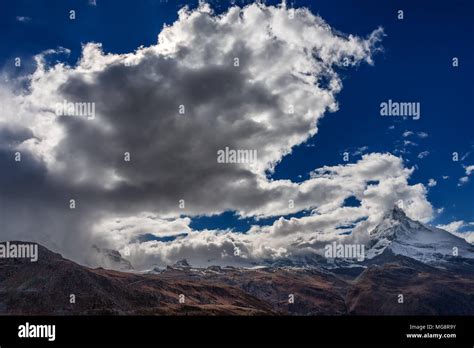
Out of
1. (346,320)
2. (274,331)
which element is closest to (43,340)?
(274,331)

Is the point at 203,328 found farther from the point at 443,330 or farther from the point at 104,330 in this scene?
the point at 443,330

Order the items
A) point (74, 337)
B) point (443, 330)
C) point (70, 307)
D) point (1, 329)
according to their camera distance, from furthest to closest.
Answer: point (70, 307)
point (443, 330)
point (1, 329)
point (74, 337)

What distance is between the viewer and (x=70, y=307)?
192625 millimetres

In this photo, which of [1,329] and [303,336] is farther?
[1,329]

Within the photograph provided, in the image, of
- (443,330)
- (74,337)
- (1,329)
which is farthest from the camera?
(443,330)

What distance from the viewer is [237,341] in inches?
1713

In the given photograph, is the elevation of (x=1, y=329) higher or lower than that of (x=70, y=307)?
higher

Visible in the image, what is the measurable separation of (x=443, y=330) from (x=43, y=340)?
4046cm

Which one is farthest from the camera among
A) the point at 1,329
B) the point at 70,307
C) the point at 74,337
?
the point at 70,307

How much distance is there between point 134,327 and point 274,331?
43.5 feet

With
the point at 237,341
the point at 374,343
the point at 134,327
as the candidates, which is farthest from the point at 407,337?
the point at 134,327

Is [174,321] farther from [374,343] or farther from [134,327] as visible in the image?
[374,343]

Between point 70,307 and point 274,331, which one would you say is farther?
point 70,307

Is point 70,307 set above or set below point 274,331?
below
